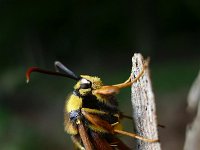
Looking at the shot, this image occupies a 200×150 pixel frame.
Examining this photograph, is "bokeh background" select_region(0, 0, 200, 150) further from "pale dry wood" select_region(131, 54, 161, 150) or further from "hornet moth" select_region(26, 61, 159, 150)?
"pale dry wood" select_region(131, 54, 161, 150)

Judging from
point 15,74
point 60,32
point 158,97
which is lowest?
point 158,97

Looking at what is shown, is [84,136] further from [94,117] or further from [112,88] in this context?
[112,88]

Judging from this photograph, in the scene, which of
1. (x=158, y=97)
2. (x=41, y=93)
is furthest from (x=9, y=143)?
(x=41, y=93)

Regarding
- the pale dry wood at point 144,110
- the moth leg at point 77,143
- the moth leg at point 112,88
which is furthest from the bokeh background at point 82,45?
the pale dry wood at point 144,110

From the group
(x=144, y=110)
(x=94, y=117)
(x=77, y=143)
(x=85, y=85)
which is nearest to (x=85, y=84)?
(x=85, y=85)

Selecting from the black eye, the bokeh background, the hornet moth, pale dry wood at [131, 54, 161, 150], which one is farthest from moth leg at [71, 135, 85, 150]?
the bokeh background

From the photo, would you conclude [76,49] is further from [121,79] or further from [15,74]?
[121,79]

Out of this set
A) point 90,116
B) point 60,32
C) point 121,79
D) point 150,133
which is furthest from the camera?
point 60,32
